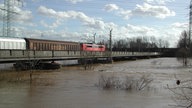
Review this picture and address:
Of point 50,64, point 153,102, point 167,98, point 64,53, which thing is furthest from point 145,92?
point 64,53

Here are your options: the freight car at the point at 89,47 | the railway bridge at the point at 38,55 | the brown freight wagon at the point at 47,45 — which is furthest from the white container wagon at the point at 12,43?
the freight car at the point at 89,47

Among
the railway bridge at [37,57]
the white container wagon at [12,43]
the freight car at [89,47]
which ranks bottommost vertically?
the railway bridge at [37,57]

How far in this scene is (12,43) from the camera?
2249 inches

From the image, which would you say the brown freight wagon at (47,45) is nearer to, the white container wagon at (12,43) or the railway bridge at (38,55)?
the white container wagon at (12,43)

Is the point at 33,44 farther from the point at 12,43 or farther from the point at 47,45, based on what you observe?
the point at 12,43

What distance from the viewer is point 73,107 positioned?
65.4 ft

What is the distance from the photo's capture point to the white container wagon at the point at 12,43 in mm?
54281

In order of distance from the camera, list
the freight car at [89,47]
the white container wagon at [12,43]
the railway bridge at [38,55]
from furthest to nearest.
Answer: the freight car at [89,47]
the white container wagon at [12,43]
the railway bridge at [38,55]

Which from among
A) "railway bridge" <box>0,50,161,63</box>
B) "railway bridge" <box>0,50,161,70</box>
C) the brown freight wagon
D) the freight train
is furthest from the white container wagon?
"railway bridge" <box>0,50,161,63</box>

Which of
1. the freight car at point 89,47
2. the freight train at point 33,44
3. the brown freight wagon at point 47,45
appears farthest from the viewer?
the freight car at point 89,47

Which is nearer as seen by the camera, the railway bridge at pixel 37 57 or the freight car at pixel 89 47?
the railway bridge at pixel 37 57

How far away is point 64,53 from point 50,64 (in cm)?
583

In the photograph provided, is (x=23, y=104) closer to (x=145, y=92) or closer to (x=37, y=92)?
(x=37, y=92)

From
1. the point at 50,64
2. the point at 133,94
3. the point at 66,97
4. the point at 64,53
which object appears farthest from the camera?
the point at 64,53
